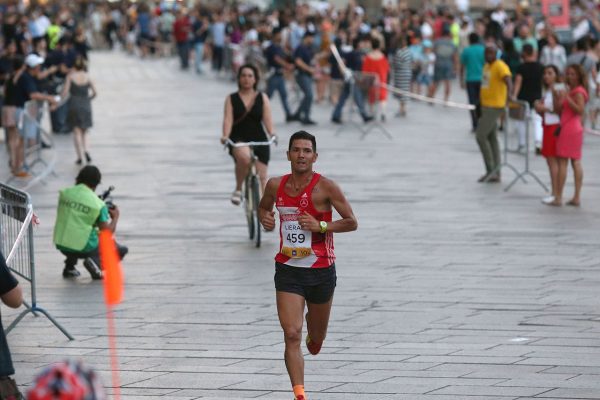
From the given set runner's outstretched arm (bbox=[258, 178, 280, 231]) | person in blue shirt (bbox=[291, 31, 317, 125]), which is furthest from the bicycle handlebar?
person in blue shirt (bbox=[291, 31, 317, 125])

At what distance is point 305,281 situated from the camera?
7.79m

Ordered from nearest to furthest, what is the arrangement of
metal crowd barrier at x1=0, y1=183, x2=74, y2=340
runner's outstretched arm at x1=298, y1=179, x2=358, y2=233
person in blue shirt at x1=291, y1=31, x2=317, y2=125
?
1. runner's outstretched arm at x1=298, y1=179, x2=358, y2=233
2. metal crowd barrier at x1=0, y1=183, x2=74, y2=340
3. person in blue shirt at x1=291, y1=31, x2=317, y2=125

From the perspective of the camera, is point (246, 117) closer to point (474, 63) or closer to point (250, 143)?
point (250, 143)

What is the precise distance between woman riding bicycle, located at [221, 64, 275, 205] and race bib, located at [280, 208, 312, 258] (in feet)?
19.0

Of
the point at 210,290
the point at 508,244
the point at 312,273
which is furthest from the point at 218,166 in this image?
the point at 312,273

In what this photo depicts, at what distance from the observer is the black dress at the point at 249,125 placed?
13.7 meters

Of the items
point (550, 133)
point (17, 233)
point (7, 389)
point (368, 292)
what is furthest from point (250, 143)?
point (7, 389)

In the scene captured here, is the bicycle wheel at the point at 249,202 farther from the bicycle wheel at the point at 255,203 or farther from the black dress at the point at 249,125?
the black dress at the point at 249,125

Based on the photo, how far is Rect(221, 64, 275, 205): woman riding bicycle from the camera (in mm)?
13641

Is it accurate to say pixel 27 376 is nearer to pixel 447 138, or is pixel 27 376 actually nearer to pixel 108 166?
pixel 108 166

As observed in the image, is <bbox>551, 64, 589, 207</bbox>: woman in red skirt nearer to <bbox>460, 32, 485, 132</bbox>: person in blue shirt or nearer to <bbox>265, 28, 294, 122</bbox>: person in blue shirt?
<bbox>460, 32, 485, 132</bbox>: person in blue shirt

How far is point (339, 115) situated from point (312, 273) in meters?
18.4

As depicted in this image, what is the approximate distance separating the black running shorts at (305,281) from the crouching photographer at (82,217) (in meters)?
4.19

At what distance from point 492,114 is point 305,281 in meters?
10.5
